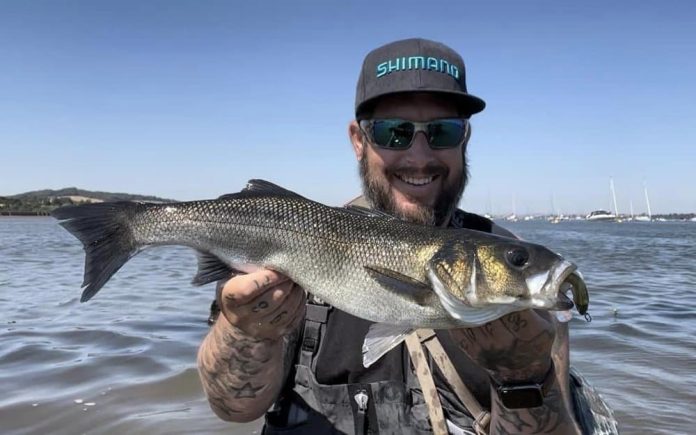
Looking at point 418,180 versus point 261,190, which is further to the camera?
point 418,180

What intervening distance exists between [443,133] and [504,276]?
62.0 inches

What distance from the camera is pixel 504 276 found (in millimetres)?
2809

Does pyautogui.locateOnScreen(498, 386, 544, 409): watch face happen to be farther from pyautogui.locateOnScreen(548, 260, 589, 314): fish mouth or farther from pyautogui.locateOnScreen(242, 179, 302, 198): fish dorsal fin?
pyautogui.locateOnScreen(242, 179, 302, 198): fish dorsal fin

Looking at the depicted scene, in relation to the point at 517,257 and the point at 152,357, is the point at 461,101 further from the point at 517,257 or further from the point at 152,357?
the point at 152,357

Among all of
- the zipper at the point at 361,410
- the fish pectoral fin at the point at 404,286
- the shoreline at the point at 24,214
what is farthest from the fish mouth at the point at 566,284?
the shoreline at the point at 24,214

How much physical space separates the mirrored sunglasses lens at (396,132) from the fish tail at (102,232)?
1.71 m

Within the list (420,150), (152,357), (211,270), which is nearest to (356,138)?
(420,150)

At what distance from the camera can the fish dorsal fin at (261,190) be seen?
11.3 ft

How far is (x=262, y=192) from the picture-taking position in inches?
136

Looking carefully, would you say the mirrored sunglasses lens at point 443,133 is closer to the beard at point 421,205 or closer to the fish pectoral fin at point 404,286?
the beard at point 421,205

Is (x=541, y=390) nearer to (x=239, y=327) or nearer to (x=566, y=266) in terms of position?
(x=566, y=266)

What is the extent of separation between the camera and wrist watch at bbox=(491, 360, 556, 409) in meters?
3.15

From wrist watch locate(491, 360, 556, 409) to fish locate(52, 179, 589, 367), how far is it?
54 centimetres

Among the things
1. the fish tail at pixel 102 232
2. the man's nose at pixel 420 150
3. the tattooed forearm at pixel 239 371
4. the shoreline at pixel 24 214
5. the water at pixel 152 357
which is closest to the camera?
the fish tail at pixel 102 232
